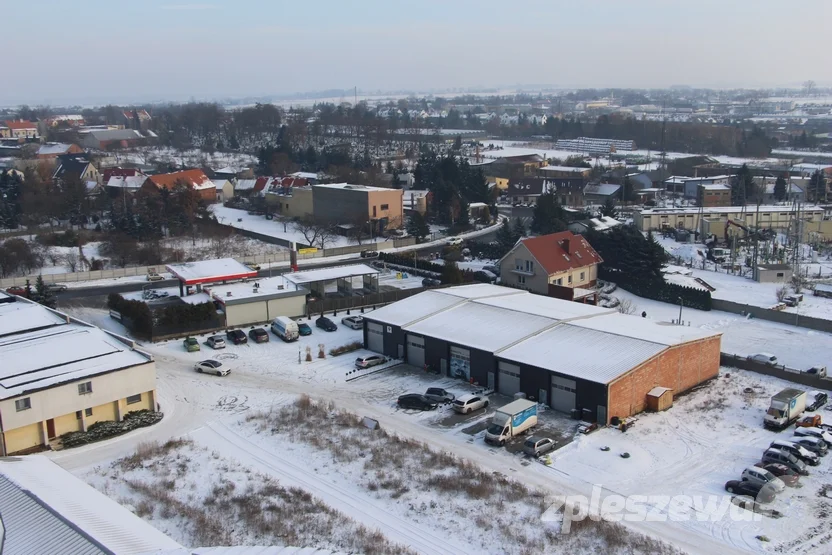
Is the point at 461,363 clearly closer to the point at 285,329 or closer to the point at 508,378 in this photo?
the point at 508,378

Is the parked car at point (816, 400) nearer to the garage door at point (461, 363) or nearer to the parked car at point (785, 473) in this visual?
the parked car at point (785, 473)

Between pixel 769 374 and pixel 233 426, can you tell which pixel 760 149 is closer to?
pixel 769 374

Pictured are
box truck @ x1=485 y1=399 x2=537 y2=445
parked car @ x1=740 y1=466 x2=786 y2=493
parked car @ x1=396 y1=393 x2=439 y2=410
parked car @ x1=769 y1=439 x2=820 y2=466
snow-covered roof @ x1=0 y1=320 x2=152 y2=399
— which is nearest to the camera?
parked car @ x1=740 y1=466 x2=786 y2=493

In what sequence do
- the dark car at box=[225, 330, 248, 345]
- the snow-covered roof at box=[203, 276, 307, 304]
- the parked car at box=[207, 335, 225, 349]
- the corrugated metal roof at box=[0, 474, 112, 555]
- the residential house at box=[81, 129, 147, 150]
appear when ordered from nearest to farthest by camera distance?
1. the corrugated metal roof at box=[0, 474, 112, 555]
2. the parked car at box=[207, 335, 225, 349]
3. the dark car at box=[225, 330, 248, 345]
4. the snow-covered roof at box=[203, 276, 307, 304]
5. the residential house at box=[81, 129, 147, 150]

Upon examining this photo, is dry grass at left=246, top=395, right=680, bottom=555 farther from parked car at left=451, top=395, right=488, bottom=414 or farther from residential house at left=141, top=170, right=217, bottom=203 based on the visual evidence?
residential house at left=141, top=170, right=217, bottom=203

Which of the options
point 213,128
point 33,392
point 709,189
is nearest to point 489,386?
point 33,392

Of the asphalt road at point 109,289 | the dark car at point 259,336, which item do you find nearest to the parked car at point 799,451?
the dark car at point 259,336

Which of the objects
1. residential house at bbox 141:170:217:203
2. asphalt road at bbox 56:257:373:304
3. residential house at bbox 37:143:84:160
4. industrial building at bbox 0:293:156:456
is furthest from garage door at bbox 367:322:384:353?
residential house at bbox 37:143:84:160
